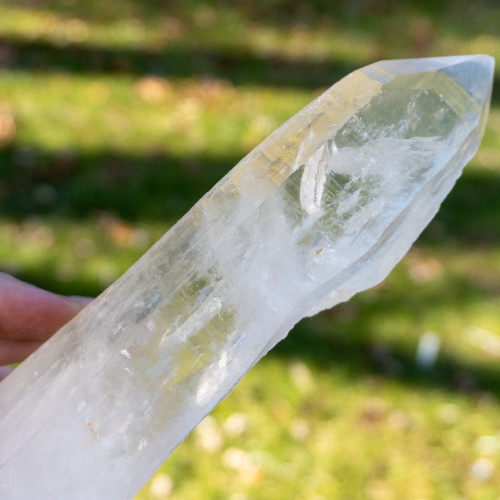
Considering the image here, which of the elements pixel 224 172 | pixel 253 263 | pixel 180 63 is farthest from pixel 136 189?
pixel 253 263

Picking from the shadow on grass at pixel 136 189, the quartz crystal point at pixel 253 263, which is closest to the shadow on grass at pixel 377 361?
the shadow on grass at pixel 136 189

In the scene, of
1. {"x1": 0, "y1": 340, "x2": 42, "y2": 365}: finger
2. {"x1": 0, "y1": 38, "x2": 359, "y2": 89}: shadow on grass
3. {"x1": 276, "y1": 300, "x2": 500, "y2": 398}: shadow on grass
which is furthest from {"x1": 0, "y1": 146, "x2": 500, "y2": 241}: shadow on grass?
Answer: {"x1": 0, "y1": 340, "x2": 42, "y2": 365}: finger

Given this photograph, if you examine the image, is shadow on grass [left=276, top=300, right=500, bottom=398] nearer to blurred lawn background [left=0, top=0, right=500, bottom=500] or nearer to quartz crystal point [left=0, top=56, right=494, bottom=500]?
blurred lawn background [left=0, top=0, right=500, bottom=500]

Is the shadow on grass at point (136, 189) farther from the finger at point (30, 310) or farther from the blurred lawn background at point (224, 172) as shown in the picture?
the finger at point (30, 310)

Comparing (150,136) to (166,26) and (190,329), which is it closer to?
(166,26)

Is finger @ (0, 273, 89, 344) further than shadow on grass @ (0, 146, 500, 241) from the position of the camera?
No

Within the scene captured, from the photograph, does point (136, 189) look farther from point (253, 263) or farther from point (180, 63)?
point (253, 263)
